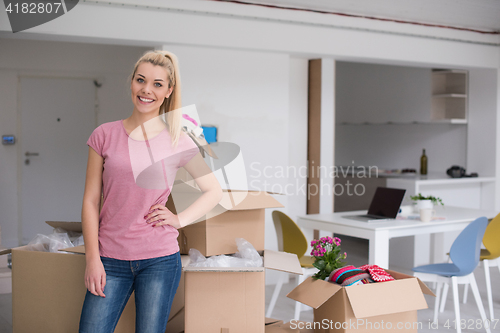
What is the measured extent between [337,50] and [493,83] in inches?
87.6

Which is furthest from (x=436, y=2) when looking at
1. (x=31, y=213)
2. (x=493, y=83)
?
(x=31, y=213)

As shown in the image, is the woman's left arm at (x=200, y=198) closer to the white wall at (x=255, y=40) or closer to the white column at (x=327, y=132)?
the white wall at (x=255, y=40)

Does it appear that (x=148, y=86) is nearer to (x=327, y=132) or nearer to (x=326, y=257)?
(x=326, y=257)

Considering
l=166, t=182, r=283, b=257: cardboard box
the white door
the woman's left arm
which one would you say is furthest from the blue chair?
the white door

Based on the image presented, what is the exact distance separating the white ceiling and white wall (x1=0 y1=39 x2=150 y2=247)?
219cm

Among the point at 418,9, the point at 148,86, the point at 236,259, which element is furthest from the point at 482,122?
the point at 148,86

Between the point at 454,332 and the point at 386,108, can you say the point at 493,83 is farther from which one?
the point at 454,332

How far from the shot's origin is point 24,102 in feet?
18.1

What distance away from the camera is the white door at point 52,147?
556 cm

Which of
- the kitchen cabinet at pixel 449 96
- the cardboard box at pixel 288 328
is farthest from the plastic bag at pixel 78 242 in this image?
the kitchen cabinet at pixel 449 96

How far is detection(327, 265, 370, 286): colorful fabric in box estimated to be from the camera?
199 centimetres

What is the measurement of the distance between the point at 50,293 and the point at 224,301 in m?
0.66

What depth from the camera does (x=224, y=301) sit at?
5.95 ft

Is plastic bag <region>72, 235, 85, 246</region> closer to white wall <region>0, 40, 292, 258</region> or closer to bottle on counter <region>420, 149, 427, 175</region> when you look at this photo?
white wall <region>0, 40, 292, 258</region>
